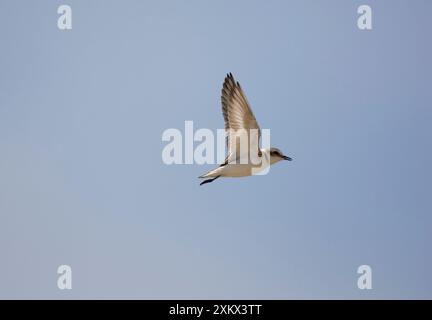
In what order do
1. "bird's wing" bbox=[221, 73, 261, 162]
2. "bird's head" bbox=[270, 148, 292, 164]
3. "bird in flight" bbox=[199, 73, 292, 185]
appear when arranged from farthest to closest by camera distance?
"bird's head" bbox=[270, 148, 292, 164]
"bird's wing" bbox=[221, 73, 261, 162]
"bird in flight" bbox=[199, 73, 292, 185]

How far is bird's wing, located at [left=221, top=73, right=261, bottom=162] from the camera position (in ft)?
55.0

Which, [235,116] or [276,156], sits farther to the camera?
[235,116]

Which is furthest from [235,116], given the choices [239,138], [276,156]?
[276,156]

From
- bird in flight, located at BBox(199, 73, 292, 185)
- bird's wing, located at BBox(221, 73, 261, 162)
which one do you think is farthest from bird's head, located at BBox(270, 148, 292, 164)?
bird's wing, located at BBox(221, 73, 261, 162)

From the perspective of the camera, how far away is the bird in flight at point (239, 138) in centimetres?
1628

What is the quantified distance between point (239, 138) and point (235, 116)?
58 cm

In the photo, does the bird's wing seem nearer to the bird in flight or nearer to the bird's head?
the bird in flight

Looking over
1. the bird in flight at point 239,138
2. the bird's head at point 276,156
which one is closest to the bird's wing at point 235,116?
the bird in flight at point 239,138

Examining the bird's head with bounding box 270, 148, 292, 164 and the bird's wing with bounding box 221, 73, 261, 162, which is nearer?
the bird's wing with bounding box 221, 73, 261, 162

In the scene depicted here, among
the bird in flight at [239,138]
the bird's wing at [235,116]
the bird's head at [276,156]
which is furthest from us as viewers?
the bird's head at [276,156]

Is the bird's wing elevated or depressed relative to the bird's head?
elevated

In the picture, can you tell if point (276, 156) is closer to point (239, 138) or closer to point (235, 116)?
point (239, 138)

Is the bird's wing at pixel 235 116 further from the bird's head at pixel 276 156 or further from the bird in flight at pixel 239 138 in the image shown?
the bird's head at pixel 276 156

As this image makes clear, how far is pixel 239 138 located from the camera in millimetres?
16906
